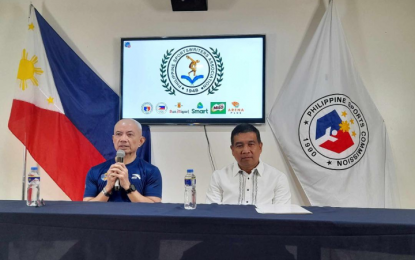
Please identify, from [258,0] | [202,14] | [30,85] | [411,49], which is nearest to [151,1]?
[202,14]

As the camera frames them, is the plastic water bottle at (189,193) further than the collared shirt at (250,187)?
No

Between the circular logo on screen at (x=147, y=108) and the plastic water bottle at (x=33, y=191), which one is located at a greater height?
the circular logo on screen at (x=147, y=108)

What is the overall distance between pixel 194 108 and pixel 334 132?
1157mm

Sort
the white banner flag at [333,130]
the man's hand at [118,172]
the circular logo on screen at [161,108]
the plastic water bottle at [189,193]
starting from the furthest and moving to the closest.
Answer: the circular logo on screen at [161,108] → the white banner flag at [333,130] → the man's hand at [118,172] → the plastic water bottle at [189,193]

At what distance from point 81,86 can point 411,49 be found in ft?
9.24

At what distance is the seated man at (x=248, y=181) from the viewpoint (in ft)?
5.93

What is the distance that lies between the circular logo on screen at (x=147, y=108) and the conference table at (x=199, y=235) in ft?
5.21

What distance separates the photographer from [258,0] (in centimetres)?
262

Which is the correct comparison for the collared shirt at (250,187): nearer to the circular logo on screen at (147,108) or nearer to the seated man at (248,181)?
the seated man at (248,181)

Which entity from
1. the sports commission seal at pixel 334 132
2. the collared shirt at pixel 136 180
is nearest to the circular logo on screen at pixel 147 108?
the collared shirt at pixel 136 180

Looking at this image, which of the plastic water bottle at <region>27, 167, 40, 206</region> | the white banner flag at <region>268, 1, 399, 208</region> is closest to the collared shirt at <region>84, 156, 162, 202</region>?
the plastic water bottle at <region>27, 167, 40, 206</region>

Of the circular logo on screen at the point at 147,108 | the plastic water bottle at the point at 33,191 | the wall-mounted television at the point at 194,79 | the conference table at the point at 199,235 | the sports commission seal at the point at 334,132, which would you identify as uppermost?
the wall-mounted television at the point at 194,79

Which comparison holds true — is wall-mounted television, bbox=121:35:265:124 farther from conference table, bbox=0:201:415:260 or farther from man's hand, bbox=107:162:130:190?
conference table, bbox=0:201:415:260

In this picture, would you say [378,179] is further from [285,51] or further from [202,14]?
[202,14]
